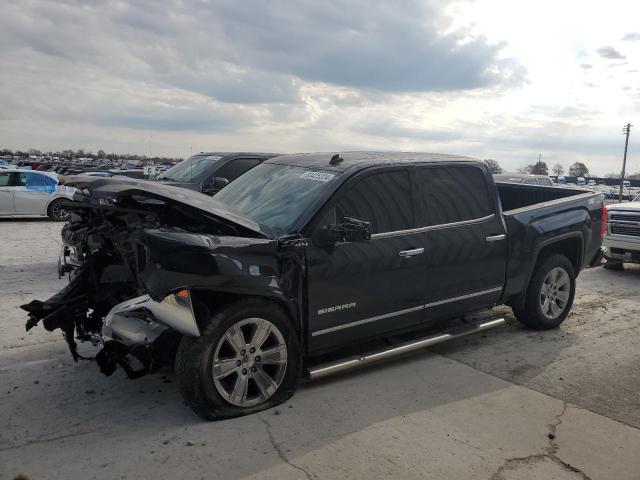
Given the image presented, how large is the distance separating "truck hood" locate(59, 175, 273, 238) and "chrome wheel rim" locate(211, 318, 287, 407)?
71 cm

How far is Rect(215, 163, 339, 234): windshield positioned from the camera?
14.4 feet

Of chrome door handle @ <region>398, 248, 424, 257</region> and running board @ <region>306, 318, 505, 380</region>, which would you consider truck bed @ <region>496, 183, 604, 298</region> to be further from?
chrome door handle @ <region>398, 248, 424, 257</region>

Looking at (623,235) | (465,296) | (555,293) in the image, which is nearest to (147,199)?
(465,296)

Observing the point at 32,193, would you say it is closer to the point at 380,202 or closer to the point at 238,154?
the point at 238,154

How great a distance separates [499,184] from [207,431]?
5626 millimetres

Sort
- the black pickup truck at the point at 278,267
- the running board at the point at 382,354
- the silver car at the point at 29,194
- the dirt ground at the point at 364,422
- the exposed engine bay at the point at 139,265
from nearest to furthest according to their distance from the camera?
the dirt ground at the point at 364,422
the exposed engine bay at the point at 139,265
the black pickup truck at the point at 278,267
the running board at the point at 382,354
the silver car at the point at 29,194

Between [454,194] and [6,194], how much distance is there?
15.7 meters

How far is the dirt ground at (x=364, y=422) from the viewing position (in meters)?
3.32

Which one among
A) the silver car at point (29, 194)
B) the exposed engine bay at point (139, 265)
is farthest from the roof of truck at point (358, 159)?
the silver car at point (29, 194)

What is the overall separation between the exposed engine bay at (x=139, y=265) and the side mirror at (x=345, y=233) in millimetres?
401

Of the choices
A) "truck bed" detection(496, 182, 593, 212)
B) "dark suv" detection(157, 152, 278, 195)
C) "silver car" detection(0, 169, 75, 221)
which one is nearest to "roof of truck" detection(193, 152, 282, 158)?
"dark suv" detection(157, 152, 278, 195)

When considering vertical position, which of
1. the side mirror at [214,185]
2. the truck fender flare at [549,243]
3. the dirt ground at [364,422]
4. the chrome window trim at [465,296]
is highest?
the side mirror at [214,185]

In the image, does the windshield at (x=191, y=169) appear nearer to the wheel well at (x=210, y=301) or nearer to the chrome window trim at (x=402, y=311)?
the chrome window trim at (x=402, y=311)

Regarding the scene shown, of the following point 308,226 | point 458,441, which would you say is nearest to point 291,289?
point 308,226
